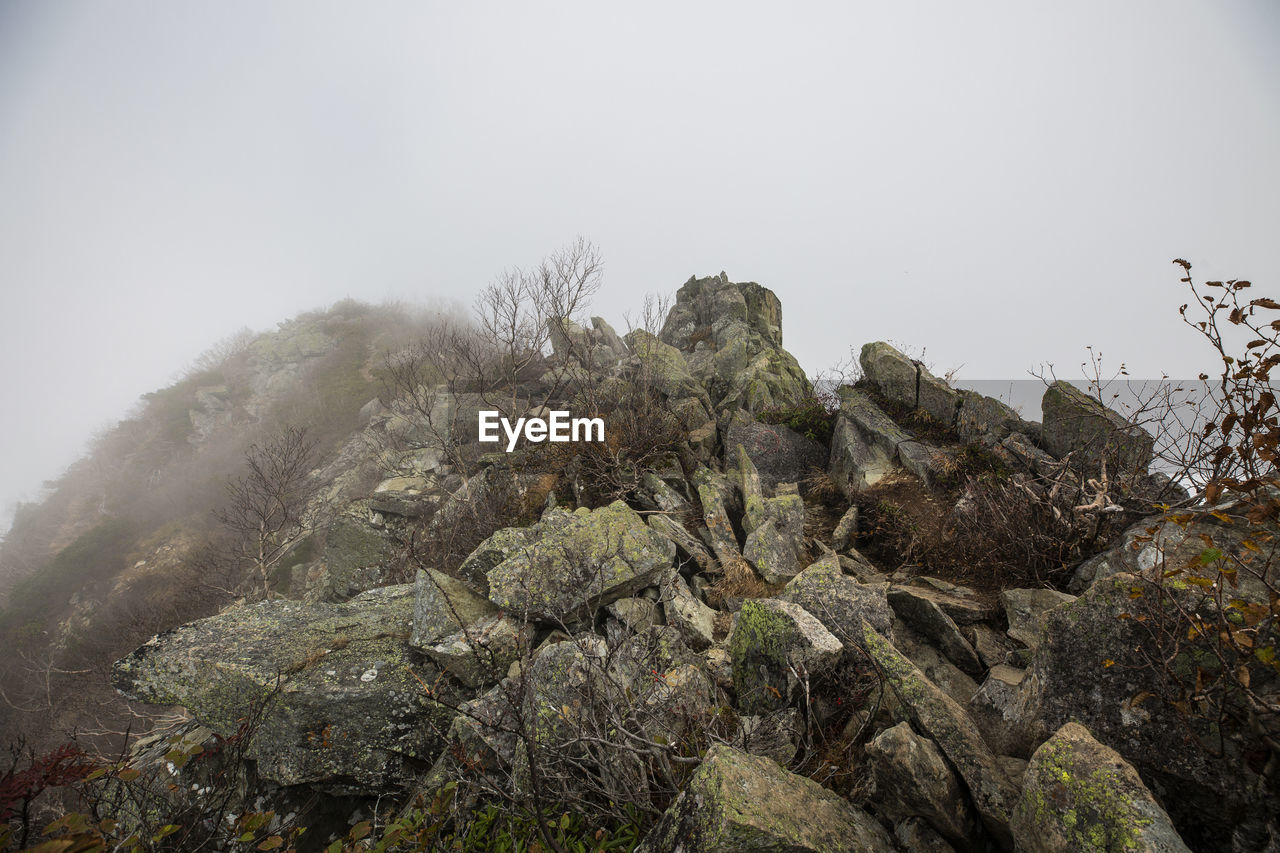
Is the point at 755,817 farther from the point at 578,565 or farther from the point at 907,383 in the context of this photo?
the point at 907,383

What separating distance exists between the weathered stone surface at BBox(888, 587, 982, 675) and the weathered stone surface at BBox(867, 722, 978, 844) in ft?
7.81

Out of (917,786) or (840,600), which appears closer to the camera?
(917,786)

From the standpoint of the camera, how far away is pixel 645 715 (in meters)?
3.97

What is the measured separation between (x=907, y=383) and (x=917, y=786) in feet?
39.1

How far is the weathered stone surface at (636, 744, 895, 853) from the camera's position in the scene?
2.48 meters

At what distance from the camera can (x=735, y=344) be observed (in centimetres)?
1933

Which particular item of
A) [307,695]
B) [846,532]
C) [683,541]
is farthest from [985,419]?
[307,695]

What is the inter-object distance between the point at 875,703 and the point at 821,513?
772cm

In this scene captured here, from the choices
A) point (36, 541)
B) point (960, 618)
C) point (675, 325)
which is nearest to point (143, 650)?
point (960, 618)

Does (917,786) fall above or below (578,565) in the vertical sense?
below

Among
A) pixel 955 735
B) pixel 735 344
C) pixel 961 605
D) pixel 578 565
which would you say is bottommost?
pixel 961 605

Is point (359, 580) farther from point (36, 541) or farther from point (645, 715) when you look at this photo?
point (36, 541)

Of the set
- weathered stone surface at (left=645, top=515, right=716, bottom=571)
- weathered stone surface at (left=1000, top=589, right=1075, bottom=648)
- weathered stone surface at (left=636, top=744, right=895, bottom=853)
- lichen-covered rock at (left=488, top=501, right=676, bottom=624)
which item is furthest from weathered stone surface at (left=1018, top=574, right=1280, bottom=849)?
Answer: weathered stone surface at (left=645, top=515, right=716, bottom=571)

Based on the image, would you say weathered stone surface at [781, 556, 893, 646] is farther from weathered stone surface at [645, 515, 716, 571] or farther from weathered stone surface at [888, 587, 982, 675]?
weathered stone surface at [645, 515, 716, 571]
